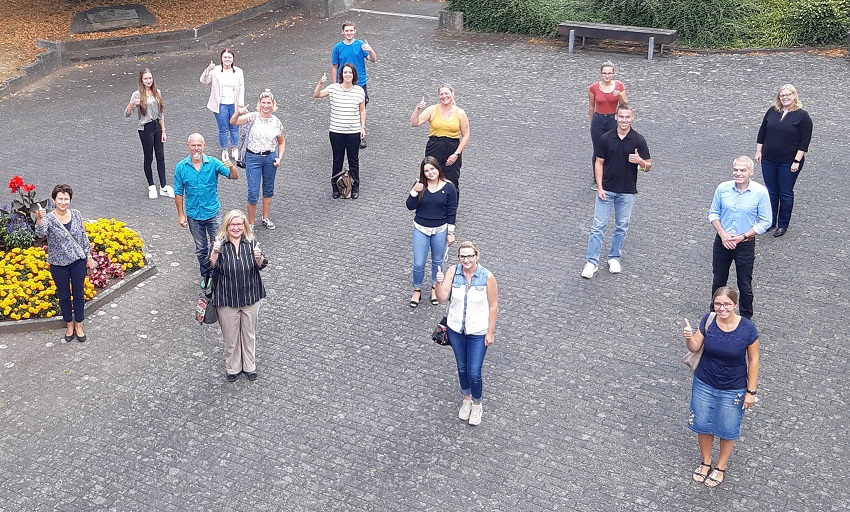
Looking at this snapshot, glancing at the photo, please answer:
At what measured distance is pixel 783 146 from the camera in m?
10.7

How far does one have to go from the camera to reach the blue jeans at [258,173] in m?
11.5

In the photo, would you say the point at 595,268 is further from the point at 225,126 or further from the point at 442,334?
the point at 225,126

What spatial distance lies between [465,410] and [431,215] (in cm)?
222

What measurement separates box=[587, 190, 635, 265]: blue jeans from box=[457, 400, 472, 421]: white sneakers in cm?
296

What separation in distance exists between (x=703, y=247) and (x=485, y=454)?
4.57 metres

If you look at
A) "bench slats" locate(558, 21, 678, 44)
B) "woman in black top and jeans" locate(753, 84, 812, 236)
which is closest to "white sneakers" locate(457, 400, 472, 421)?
"woman in black top and jeans" locate(753, 84, 812, 236)

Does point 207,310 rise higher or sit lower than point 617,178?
lower

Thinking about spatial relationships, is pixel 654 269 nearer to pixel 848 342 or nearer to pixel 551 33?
pixel 848 342

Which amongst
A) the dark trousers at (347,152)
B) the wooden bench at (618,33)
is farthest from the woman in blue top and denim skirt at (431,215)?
the wooden bench at (618,33)

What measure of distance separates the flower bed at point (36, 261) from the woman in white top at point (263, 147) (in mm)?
1522

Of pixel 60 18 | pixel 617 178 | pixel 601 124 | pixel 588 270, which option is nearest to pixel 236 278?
pixel 588 270

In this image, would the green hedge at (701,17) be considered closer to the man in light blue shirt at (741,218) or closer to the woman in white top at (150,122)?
the woman in white top at (150,122)

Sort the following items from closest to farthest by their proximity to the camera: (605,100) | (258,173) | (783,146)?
(783,146) → (258,173) → (605,100)

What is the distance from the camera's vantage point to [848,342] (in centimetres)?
895
